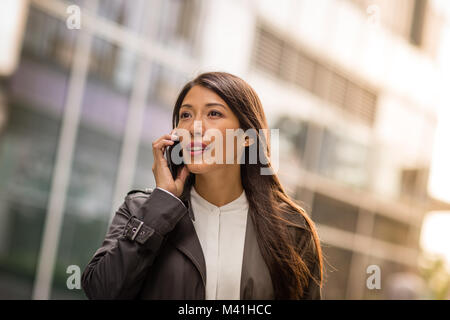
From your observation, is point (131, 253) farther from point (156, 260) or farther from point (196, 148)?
point (196, 148)

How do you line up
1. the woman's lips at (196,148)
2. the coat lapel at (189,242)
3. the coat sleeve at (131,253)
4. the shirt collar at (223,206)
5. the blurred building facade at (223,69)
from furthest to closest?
the blurred building facade at (223,69)
the shirt collar at (223,206)
the woman's lips at (196,148)
the coat lapel at (189,242)
the coat sleeve at (131,253)

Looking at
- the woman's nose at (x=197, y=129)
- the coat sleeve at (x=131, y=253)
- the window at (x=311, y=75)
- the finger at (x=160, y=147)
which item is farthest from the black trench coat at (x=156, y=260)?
the window at (x=311, y=75)

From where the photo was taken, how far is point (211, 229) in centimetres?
171

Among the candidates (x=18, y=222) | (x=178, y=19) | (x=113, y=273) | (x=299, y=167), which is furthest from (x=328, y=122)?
(x=113, y=273)

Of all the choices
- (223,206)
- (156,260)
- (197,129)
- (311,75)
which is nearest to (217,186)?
(223,206)

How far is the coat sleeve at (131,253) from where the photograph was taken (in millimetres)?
1436

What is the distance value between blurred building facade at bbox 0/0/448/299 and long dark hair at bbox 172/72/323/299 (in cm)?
157

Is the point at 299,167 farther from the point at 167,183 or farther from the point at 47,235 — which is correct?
the point at 167,183

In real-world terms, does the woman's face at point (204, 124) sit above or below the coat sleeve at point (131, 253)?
above

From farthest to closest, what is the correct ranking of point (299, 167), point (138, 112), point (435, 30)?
point (435, 30), point (299, 167), point (138, 112)

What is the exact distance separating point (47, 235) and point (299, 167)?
4.28m

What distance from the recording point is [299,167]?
25.5 ft

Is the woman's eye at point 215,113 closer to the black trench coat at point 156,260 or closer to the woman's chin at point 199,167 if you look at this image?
the woman's chin at point 199,167

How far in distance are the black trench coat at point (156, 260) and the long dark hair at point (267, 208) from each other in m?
0.05
